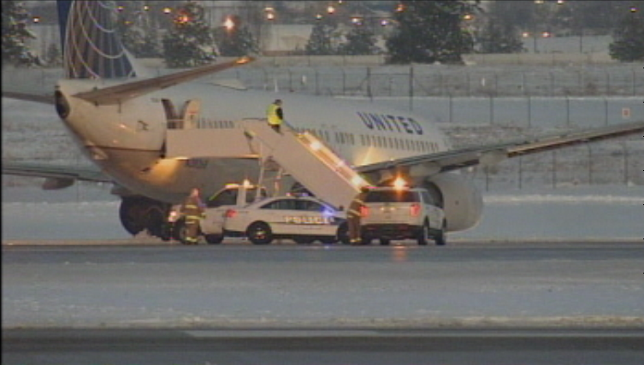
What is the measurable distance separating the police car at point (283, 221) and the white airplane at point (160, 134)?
2391 millimetres

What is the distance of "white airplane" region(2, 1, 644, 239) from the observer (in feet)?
106

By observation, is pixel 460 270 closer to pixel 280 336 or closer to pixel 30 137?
pixel 280 336

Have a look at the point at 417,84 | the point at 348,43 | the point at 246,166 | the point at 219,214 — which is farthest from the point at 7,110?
the point at 348,43

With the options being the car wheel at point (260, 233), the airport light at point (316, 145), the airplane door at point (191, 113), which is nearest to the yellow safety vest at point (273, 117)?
the airport light at point (316, 145)

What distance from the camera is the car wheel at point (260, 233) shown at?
32.6 m

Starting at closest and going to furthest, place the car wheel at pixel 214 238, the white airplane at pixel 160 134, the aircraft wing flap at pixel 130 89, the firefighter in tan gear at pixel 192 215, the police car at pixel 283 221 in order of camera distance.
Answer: the aircraft wing flap at pixel 130 89, the white airplane at pixel 160 134, the police car at pixel 283 221, the firefighter in tan gear at pixel 192 215, the car wheel at pixel 214 238

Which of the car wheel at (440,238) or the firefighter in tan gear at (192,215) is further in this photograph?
the car wheel at (440,238)

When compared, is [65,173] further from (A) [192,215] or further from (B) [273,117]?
(A) [192,215]

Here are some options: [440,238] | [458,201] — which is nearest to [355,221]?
[440,238]

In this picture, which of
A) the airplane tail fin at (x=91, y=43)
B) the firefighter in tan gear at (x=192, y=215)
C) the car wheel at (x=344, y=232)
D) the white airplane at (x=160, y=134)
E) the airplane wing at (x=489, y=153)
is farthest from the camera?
the airplane wing at (x=489, y=153)

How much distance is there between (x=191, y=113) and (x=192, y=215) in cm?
283

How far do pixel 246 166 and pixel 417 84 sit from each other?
58.9ft

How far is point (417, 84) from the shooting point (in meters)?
53.0

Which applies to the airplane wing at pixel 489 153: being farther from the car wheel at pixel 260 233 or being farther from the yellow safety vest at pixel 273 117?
the car wheel at pixel 260 233
